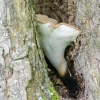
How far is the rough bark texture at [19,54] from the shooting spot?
1.39 m

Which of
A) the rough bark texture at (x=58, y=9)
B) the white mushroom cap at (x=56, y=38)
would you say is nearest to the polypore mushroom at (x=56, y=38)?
the white mushroom cap at (x=56, y=38)

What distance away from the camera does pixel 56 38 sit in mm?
1563

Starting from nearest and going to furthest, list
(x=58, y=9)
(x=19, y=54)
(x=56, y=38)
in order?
1. (x=19, y=54)
2. (x=56, y=38)
3. (x=58, y=9)

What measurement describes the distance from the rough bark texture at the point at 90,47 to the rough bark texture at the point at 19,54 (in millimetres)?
312

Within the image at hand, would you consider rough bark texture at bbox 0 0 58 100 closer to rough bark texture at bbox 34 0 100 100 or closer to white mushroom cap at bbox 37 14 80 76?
white mushroom cap at bbox 37 14 80 76

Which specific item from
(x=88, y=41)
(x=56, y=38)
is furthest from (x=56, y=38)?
(x=88, y=41)

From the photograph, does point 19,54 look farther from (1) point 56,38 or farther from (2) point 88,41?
(2) point 88,41

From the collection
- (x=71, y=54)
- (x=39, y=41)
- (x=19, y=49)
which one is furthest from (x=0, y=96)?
(x=71, y=54)

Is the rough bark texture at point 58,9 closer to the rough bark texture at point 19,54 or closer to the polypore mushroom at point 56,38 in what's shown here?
the polypore mushroom at point 56,38

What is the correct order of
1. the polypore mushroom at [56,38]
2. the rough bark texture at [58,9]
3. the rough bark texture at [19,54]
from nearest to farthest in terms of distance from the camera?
the rough bark texture at [19,54], the polypore mushroom at [56,38], the rough bark texture at [58,9]

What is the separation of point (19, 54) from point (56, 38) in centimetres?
28

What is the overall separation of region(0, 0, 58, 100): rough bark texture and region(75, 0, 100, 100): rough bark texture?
1.03ft

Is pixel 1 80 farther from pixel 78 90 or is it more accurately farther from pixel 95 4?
pixel 95 4

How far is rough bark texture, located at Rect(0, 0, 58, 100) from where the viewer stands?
1394mm
